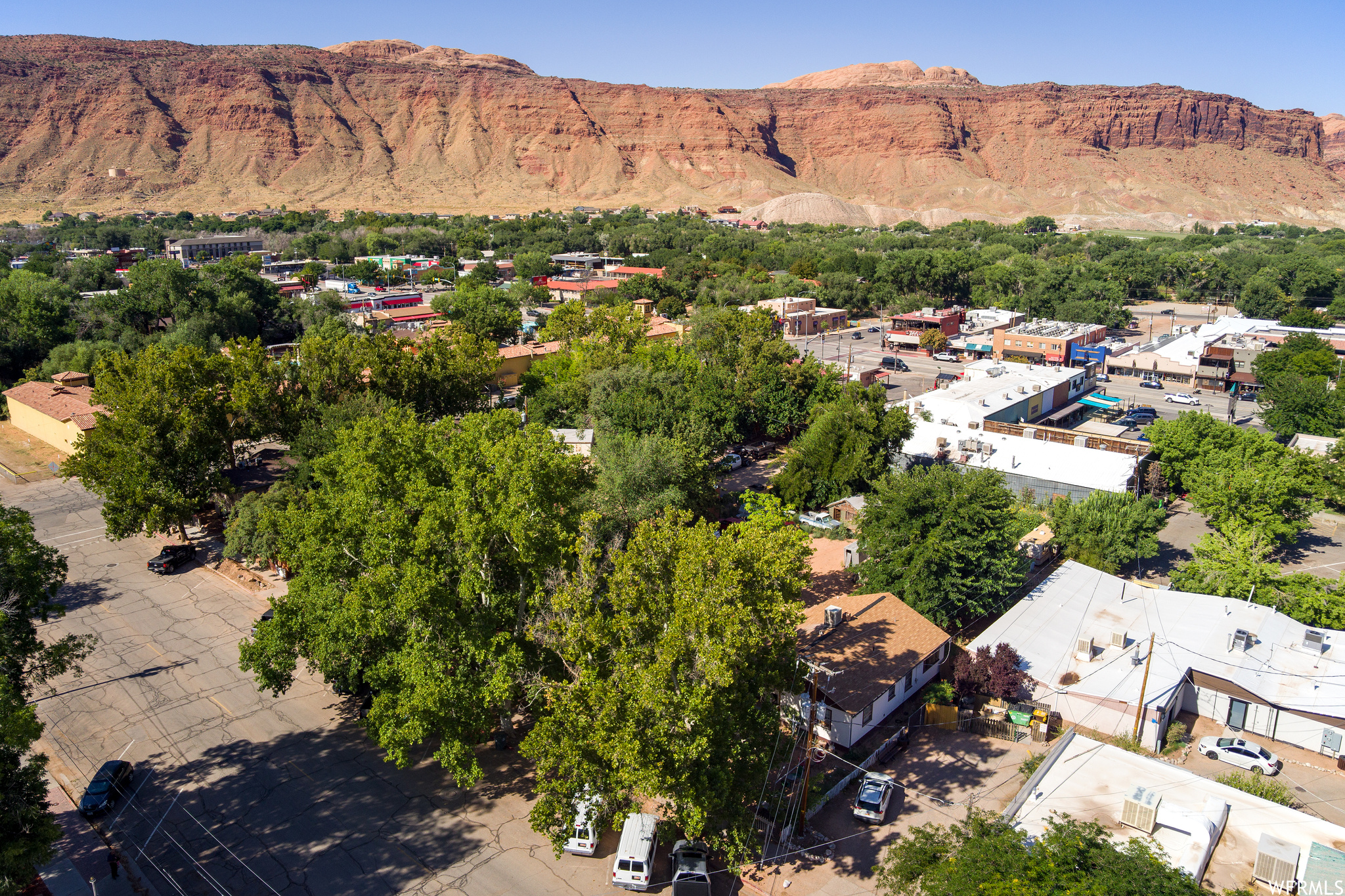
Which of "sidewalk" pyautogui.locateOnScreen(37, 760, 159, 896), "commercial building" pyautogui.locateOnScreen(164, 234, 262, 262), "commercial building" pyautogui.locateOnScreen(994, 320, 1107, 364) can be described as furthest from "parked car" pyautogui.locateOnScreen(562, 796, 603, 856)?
"commercial building" pyautogui.locateOnScreen(164, 234, 262, 262)

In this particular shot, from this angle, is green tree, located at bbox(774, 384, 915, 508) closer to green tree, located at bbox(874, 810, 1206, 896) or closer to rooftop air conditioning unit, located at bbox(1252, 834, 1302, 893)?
rooftop air conditioning unit, located at bbox(1252, 834, 1302, 893)

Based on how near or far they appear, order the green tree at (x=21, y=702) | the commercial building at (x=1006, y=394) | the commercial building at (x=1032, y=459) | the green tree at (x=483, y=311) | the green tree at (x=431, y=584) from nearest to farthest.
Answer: the green tree at (x=21, y=702), the green tree at (x=431, y=584), the commercial building at (x=1032, y=459), the commercial building at (x=1006, y=394), the green tree at (x=483, y=311)

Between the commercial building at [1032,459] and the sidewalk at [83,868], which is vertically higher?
the commercial building at [1032,459]

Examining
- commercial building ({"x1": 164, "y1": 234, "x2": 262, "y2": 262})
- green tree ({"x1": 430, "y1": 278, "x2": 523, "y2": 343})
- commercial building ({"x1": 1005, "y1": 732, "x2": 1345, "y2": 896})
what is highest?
commercial building ({"x1": 164, "y1": 234, "x2": 262, "y2": 262})

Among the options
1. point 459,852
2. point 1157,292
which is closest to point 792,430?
point 459,852

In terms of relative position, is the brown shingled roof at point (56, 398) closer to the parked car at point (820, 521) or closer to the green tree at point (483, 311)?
the green tree at point (483, 311)

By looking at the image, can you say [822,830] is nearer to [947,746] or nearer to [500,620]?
[947,746]

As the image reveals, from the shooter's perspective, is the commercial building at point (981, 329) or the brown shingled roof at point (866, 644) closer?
the brown shingled roof at point (866, 644)

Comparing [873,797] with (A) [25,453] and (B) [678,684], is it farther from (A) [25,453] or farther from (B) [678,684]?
(A) [25,453]

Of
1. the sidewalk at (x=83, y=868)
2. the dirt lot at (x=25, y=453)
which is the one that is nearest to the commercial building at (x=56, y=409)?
the dirt lot at (x=25, y=453)
